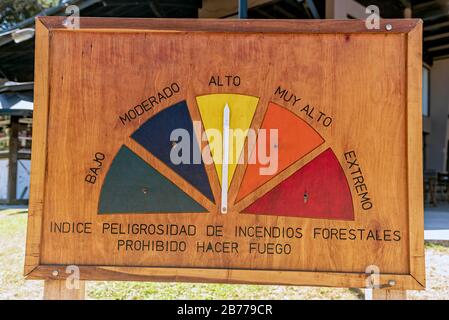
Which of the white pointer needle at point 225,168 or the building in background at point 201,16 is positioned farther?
the building in background at point 201,16

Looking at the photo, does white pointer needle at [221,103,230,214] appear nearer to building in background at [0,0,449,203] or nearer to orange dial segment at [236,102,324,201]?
orange dial segment at [236,102,324,201]

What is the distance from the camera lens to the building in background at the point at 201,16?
659 centimetres

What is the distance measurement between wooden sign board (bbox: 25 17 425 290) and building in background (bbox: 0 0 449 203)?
4.47 meters

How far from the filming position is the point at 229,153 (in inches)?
67.5

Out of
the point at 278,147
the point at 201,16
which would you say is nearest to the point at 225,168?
the point at 278,147

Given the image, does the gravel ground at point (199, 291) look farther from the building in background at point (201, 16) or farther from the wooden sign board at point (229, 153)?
the building in background at point (201, 16)

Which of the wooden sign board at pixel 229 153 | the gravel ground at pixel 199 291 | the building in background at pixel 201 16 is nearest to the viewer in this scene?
the wooden sign board at pixel 229 153

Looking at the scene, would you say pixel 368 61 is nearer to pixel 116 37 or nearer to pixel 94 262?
pixel 116 37

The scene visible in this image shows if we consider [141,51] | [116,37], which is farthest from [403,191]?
[116,37]

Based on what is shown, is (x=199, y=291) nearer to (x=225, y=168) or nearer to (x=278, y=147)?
(x=225, y=168)

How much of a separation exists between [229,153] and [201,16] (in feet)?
19.5

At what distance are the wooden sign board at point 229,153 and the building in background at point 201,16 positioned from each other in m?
4.47

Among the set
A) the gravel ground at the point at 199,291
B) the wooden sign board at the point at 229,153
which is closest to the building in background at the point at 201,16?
the gravel ground at the point at 199,291

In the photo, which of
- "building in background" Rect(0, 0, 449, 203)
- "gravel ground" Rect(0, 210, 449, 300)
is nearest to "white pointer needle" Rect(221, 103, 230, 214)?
"gravel ground" Rect(0, 210, 449, 300)
